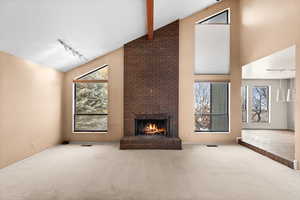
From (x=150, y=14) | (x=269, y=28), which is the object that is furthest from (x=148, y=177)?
(x=269, y=28)

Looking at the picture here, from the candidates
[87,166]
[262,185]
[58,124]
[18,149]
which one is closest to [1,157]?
[18,149]

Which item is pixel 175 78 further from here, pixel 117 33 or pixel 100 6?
pixel 100 6

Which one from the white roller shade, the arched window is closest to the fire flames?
the arched window

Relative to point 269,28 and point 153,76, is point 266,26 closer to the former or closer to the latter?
point 269,28

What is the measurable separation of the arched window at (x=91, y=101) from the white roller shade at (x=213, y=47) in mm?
3159

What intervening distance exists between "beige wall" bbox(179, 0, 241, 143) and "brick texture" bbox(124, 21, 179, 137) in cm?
21

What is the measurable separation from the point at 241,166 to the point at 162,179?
6.13ft

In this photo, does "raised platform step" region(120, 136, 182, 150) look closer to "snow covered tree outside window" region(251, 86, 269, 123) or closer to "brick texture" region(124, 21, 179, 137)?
"brick texture" region(124, 21, 179, 137)

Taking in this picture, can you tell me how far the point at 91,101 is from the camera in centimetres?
736

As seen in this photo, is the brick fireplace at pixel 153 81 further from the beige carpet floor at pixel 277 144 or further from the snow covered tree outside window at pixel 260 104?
the snow covered tree outside window at pixel 260 104

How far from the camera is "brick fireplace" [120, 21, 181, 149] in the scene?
277 inches

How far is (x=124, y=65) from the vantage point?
712cm

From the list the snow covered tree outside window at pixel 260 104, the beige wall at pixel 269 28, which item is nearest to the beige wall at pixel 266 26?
the beige wall at pixel 269 28

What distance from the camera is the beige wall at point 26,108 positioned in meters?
4.39
